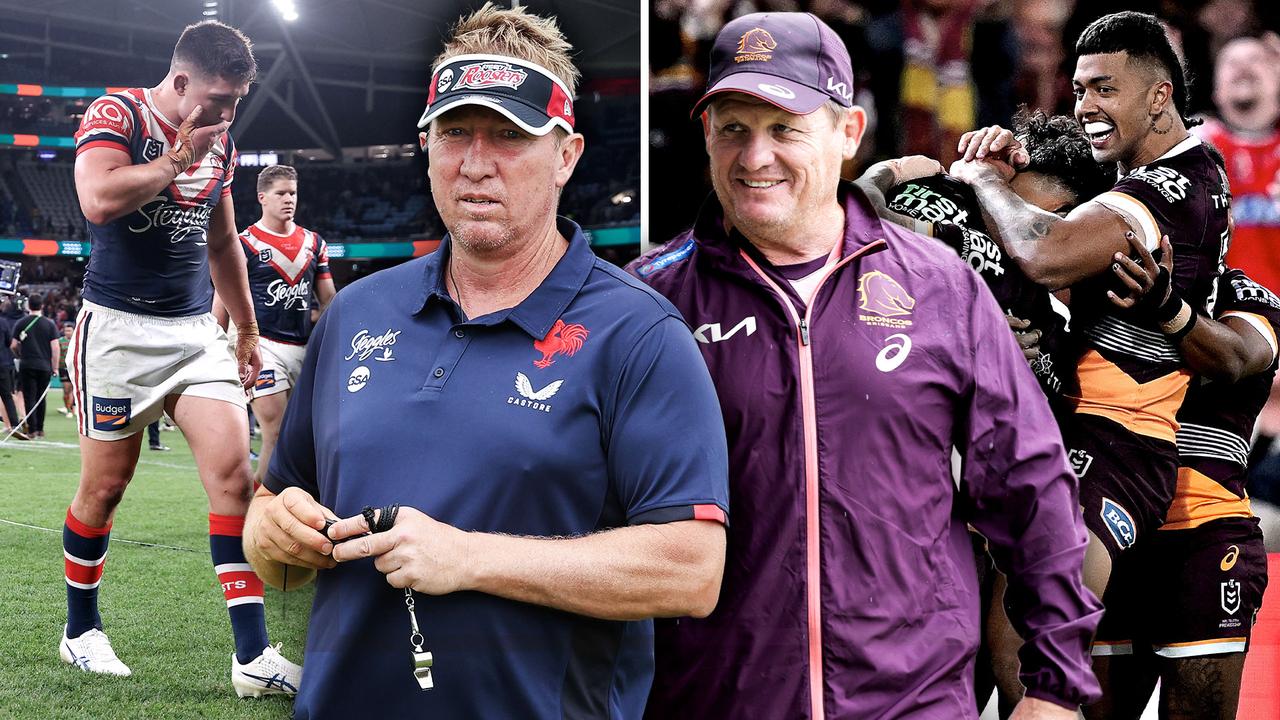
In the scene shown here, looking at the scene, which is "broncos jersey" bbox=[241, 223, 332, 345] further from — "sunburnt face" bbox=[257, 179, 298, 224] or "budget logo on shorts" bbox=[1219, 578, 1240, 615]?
"budget logo on shorts" bbox=[1219, 578, 1240, 615]

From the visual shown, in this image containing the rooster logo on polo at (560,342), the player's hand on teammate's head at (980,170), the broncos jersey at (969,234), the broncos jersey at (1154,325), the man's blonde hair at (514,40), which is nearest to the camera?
the rooster logo on polo at (560,342)

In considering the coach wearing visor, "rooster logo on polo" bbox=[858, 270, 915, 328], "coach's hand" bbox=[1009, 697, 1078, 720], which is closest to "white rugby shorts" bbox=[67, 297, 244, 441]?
the coach wearing visor

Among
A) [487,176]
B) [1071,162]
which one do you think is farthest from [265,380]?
[1071,162]

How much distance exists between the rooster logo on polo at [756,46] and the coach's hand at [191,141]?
1.29 meters

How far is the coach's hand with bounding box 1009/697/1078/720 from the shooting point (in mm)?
1500

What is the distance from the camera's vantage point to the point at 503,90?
1382 millimetres

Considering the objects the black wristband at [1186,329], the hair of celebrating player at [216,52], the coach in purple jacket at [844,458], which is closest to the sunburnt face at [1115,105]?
the black wristband at [1186,329]

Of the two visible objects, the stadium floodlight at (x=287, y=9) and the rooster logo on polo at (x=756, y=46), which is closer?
the rooster logo on polo at (x=756, y=46)

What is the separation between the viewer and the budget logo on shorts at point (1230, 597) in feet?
8.00

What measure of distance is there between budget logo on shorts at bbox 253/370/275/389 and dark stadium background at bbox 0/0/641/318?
0.26 metres

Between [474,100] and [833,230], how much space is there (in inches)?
22.3

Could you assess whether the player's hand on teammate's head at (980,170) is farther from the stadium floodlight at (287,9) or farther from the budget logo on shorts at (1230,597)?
the stadium floodlight at (287,9)

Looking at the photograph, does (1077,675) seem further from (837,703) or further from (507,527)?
(507,527)

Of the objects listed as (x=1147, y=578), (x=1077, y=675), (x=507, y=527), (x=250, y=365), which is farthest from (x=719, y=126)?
(x=1147, y=578)
